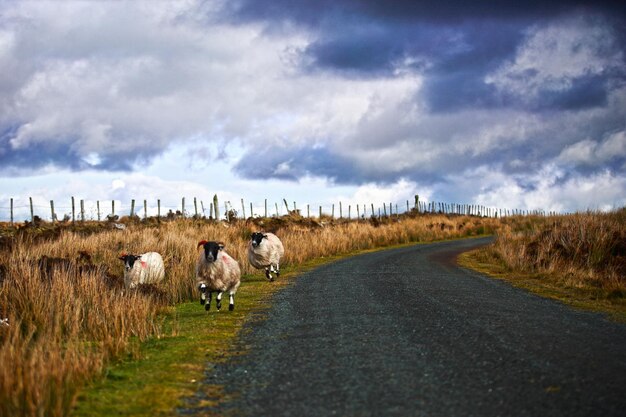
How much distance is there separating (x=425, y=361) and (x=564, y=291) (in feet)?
34.5

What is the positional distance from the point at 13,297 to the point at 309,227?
93.0ft

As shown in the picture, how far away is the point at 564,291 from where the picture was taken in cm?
1711

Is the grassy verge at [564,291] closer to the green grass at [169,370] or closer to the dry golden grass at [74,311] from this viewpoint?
the green grass at [169,370]

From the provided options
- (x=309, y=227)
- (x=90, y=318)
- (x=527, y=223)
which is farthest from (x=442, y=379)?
(x=527, y=223)

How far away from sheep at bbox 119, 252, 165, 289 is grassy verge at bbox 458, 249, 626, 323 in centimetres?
1045

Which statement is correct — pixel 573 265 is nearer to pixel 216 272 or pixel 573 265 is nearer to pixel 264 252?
pixel 264 252

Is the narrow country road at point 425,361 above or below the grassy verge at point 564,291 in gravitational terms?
above

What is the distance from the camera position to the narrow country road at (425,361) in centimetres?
640

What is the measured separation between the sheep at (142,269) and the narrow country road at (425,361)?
4.21 metres

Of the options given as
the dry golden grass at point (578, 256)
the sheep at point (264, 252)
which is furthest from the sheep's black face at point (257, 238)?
the dry golden grass at point (578, 256)

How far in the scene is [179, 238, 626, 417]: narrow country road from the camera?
640 centimetres

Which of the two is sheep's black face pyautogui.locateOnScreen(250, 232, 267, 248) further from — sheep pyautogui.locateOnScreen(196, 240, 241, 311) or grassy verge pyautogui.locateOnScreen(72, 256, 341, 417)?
sheep pyautogui.locateOnScreen(196, 240, 241, 311)

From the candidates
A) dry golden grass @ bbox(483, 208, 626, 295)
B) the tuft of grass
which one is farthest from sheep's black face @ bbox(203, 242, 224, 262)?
dry golden grass @ bbox(483, 208, 626, 295)

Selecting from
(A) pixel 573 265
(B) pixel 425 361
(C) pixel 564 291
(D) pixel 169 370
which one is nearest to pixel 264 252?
(C) pixel 564 291
